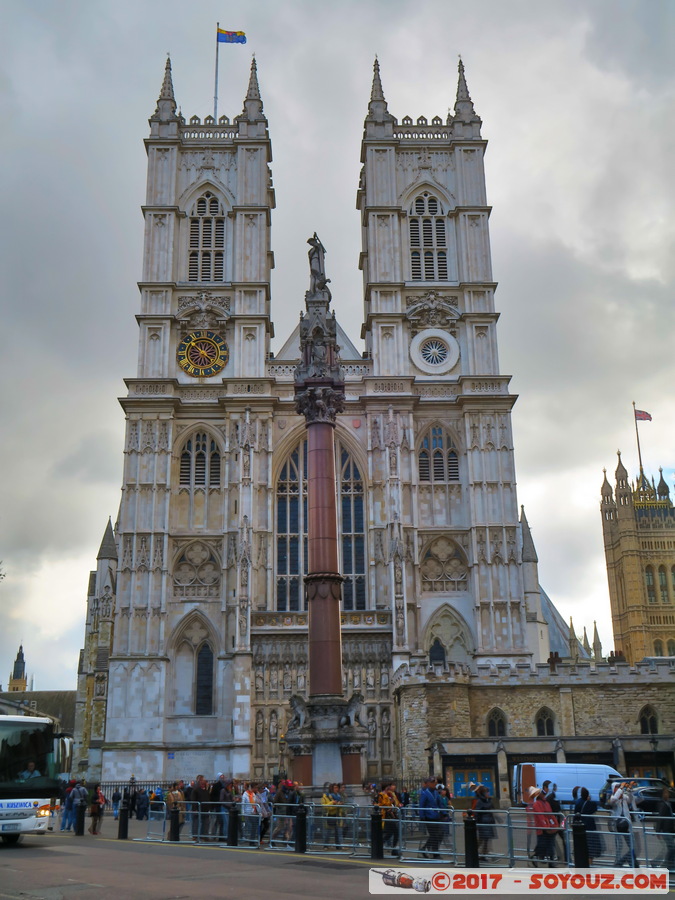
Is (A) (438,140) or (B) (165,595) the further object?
(A) (438,140)

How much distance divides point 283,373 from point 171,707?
1653cm

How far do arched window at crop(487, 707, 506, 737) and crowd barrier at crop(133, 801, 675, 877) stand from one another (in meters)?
15.8

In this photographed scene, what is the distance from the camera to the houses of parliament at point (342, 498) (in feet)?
129

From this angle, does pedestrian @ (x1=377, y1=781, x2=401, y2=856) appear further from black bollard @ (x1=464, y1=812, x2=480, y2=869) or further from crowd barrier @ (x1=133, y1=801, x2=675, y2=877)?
black bollard @ (x1=464, y1=812, x2=480, y2=869)

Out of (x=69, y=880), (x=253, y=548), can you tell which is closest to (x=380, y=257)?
(x=253, y=548)

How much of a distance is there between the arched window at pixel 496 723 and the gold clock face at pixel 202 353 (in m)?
21.5

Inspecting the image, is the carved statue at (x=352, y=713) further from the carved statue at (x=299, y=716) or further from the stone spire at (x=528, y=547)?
the stone spire at (x=528, y=547)

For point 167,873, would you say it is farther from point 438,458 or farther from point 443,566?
point 438,458

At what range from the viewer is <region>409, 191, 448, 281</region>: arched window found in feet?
163

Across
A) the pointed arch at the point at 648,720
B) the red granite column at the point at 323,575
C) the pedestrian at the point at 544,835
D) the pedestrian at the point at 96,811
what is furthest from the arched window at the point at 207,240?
the pedestrian at the point at 544,835

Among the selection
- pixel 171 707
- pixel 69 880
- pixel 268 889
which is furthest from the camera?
pixel 171 707

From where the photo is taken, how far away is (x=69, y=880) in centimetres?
1384

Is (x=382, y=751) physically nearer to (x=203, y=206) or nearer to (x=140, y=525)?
(x=140, y=525)

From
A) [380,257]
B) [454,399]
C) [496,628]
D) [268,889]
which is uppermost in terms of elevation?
[380,257]
